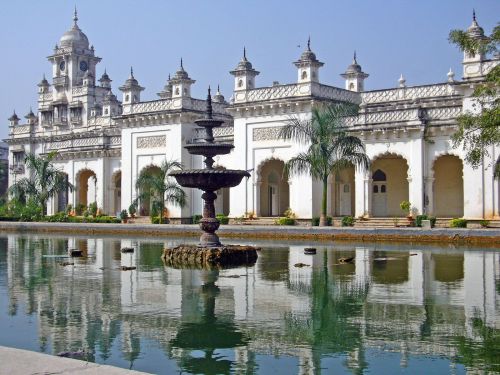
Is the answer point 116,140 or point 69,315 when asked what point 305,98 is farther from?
point 69,315

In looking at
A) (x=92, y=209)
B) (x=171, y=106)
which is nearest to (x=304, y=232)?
(x=171, y=106)

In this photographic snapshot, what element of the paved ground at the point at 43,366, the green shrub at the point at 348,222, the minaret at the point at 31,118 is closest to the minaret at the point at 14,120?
the minaret at the point at 31,118

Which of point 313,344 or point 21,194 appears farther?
point 21,194

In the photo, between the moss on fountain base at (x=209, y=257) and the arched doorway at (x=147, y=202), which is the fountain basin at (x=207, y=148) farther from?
the arched doorway at (x=147, y=202)

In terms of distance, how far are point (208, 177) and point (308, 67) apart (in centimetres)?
1585

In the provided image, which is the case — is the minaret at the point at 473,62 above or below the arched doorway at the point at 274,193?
above

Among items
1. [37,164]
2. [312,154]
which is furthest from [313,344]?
[37,164]

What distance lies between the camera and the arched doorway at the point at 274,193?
35.6 meters

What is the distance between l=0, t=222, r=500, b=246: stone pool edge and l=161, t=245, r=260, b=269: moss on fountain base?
26.7 ft

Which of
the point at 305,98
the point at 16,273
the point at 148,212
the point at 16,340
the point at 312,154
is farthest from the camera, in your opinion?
the point at 148,212

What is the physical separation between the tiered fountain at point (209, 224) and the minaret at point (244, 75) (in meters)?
16.2

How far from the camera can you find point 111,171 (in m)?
41.0

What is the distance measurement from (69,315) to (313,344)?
3.40 meters

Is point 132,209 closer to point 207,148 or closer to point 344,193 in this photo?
point 344,193
